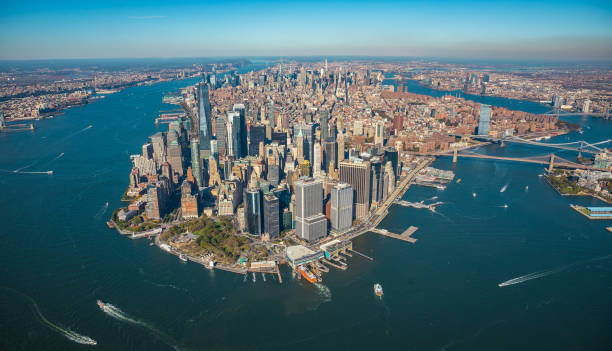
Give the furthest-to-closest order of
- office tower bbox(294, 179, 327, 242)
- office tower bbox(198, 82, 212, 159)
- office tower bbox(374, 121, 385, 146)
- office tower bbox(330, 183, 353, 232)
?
office tower bbox(374, 121, 385, 146)
office tower bbox(198, 82, 212, 159)
office tower bbox(330, 183, 353, 232)
office tower bbox(294, 179, 327, 242)

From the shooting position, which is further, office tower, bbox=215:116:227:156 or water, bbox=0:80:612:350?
office tower, bbox=215:116:227:156

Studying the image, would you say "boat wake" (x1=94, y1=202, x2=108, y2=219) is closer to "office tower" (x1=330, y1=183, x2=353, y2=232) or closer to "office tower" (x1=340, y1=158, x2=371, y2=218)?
"office tower" (x1=330, y1=183, x2=353, y2=232)

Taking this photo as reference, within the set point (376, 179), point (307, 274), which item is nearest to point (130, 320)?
point (307, 274)

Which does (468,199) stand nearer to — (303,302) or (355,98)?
(303,302)

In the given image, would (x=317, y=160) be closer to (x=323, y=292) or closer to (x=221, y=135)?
(x=221, y=135)

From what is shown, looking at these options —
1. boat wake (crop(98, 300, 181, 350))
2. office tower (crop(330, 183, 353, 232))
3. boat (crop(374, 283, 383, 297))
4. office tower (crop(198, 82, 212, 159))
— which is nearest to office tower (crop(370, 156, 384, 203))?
office tower (crop(330, 183, 353, 232))

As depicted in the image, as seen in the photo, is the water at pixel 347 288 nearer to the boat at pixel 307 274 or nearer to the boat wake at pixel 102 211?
the boat wake at pixel 102 211

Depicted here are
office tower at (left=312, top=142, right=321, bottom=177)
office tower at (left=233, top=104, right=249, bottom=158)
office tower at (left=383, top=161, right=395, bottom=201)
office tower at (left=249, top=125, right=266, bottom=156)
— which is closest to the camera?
office tower at (left=383, top=161, right=395, bottom=201)
